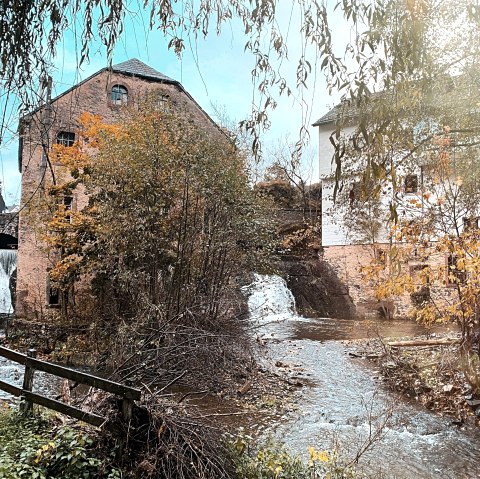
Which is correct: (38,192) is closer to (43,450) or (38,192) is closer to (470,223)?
(43,450)

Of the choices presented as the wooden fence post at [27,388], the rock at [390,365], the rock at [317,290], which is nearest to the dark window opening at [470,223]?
the rock at [390,365]

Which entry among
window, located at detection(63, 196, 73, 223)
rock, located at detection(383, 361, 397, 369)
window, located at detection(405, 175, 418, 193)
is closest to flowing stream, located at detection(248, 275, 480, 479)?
rock, located at detection(383, 361, 397, 369)

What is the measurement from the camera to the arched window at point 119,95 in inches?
771

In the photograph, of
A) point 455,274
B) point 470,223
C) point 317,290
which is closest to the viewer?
point 455,274

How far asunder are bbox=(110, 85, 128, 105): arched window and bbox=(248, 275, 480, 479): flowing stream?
11197 millimetres

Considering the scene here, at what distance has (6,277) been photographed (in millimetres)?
20531

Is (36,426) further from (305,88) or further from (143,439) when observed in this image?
(305,88)

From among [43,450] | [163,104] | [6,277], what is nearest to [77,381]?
[43,450]

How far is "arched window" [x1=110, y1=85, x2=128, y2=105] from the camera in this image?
1958cm

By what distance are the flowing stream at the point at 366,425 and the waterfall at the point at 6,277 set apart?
12476 mm

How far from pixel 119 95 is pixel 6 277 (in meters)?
9.12

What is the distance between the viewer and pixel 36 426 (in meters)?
5.04

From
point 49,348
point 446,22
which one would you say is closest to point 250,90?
point 446,22

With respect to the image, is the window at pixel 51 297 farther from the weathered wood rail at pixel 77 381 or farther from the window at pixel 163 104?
the weathered wood rail at pixel 77 381
